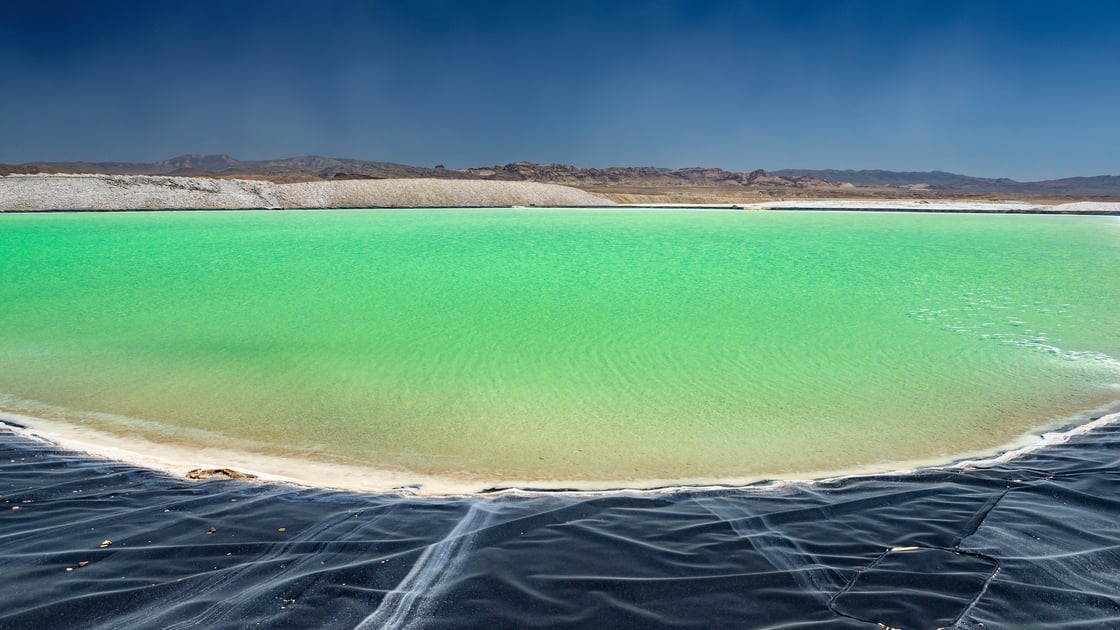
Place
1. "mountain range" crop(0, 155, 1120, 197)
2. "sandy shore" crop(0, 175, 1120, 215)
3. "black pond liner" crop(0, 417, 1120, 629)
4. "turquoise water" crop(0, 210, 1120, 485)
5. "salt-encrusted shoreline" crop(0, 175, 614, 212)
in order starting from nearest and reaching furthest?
"black pond liner" crop(0, 417, 1120, 629)
"turquoise water" crop(0, 210, 1120, 485)
"salt-encrusted shoreline" crop(0, 175, 614, 212)
"sandy shore" crop(0, 175, 1120, 215)
"mountain range" crop(0, 155, 1120, 197)

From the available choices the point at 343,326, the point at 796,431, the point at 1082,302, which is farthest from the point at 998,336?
the point at 343,326

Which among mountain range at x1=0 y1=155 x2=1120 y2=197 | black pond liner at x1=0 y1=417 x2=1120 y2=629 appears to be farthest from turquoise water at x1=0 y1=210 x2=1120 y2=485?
mountain range at x1=0 y1=155 x2=1120 y2=197

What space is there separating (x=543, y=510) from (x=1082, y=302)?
1222 centimetres

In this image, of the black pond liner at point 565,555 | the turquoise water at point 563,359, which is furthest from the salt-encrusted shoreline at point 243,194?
the black pond liner at point 565,555

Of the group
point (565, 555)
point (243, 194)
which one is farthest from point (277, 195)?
point (565, 555)

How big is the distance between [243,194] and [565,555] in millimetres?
50932

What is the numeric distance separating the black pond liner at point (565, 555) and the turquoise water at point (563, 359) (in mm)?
912

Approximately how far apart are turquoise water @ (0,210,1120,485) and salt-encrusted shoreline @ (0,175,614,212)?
29.4m

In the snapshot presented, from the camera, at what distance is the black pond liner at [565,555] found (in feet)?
8.70

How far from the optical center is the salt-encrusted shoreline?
137 feet

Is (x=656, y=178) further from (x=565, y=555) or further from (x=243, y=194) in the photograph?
(x=565, y=555)

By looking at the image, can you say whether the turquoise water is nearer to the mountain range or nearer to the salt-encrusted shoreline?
the salt-encrusted shoreline

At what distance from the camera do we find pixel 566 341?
881 centimetres

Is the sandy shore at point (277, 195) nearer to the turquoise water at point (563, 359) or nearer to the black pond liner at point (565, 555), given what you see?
the turquoise water at point (563, 359)
